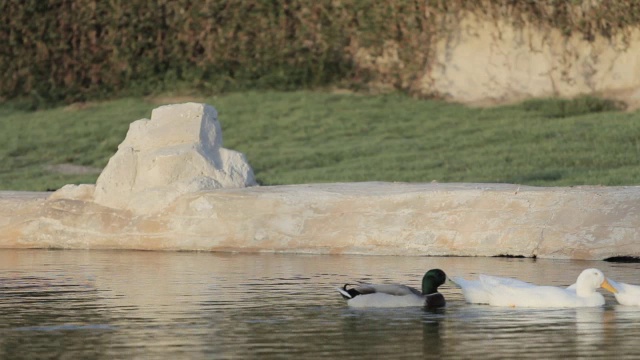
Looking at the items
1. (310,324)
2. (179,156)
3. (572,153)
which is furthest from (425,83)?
(310,324)

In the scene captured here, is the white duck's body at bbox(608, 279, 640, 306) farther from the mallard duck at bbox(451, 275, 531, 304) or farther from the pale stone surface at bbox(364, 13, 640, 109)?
the pale stone surface at bbox(364, 13, 640, 109)

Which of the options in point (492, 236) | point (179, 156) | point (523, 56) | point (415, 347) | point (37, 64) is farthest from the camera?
point (37, 64)

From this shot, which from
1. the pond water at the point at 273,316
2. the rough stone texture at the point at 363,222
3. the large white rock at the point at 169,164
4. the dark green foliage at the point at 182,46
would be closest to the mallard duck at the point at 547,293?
the pond water at the point at 273,316

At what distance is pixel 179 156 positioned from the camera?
1008 inches

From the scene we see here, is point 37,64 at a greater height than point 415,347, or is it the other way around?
point 37,64

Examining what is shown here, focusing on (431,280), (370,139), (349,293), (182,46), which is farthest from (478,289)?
(182,46)

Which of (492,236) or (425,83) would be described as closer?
(492,236)

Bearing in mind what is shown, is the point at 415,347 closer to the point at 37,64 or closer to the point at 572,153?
the point at 572,153

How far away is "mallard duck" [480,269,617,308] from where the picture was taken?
1678cm

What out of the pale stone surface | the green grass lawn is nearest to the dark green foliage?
the green grass lawn

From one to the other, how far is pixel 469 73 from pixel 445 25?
1.54m

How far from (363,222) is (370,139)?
18.7 meters

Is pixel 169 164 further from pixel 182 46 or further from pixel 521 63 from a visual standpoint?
pixel 182 46

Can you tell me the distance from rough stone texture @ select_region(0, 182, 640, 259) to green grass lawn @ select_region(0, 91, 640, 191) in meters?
9.34
